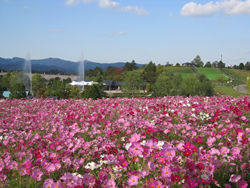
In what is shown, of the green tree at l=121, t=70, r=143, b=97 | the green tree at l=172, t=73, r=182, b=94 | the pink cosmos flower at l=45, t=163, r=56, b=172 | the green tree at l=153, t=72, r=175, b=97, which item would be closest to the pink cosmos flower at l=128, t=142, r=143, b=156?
the pink cosmos flower at l=45, t=163, r=56, b=172

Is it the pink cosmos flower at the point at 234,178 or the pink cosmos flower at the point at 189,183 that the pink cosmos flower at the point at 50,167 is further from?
the pink cosmos flower at the point at 234,178

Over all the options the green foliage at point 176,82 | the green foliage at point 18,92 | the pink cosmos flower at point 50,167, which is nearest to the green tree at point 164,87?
the green foliage at point 176,82

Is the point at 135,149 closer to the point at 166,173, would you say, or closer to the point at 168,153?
the point at 168,153

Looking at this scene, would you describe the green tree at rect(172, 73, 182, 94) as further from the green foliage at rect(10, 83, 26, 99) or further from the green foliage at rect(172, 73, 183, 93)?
the green foliage at rect(10, 83, 26, 99)

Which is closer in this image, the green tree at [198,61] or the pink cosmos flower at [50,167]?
the pink cosmos flower at [50,167]

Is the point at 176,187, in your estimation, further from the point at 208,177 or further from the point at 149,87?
the point at 149,87

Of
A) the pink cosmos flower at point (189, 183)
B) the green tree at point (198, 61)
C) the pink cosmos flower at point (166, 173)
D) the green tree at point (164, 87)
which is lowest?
the green tree at point (164, 87)

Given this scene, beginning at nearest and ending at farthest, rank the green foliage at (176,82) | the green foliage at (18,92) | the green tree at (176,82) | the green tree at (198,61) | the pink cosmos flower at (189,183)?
the pink cosmos flower at (189,183)
the green foliage at (18,92)
the green tree at (176,82)
the green foliage at (176,82)
the green tree at (198,61)

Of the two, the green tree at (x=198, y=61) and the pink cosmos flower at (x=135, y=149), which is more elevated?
the green tree at (x=198, y=61)

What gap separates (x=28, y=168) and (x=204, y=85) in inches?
1858

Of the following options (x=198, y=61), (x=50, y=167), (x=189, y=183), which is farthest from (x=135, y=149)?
(x=198, y=61)

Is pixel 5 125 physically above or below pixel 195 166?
below

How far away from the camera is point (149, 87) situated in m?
82.3

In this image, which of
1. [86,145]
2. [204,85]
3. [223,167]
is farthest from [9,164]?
[204,85]
